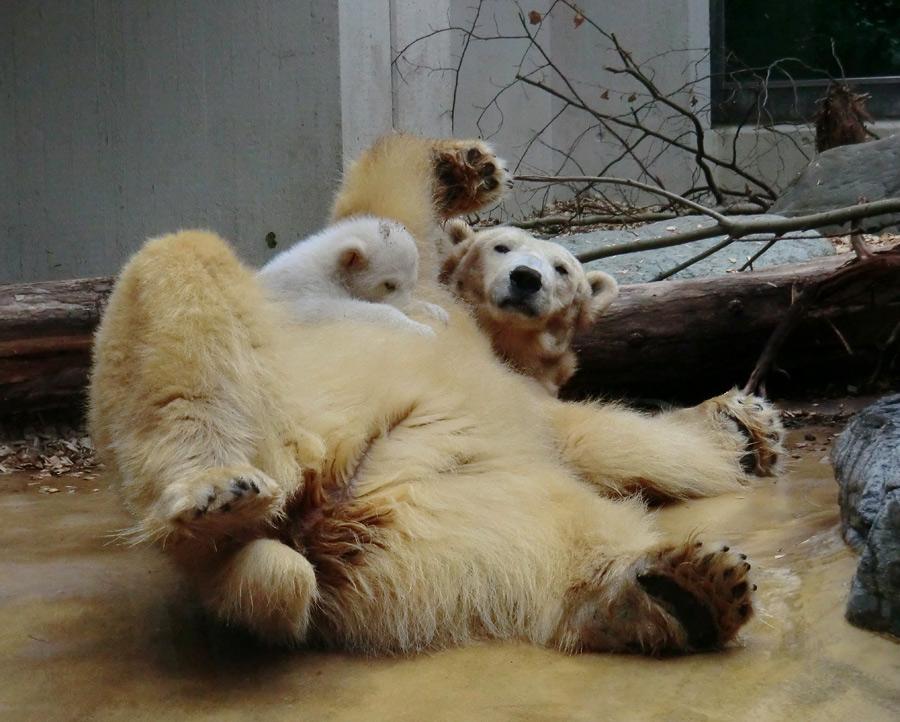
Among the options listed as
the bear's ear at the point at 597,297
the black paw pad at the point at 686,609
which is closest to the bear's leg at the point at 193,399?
the black paw pad at the point at 686,609

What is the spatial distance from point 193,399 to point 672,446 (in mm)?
1749

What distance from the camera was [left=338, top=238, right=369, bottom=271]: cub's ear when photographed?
3043mm

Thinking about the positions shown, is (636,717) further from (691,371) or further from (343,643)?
(691,371)

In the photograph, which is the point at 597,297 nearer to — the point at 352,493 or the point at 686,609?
the point at 352,493

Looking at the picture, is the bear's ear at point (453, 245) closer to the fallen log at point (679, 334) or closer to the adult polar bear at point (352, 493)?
the adult polar bear at point (352, 493)

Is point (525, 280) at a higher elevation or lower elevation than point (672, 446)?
higher

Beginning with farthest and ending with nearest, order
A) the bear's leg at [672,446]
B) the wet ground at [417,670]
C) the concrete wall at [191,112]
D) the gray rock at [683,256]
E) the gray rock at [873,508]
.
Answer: the gray rock at [683,256], the concrete wall at [191,112], the bear's leg at [672,446], the gray rock at [873,508], the wet ground at [417,670]

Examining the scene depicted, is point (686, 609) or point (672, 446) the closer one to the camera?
point (686, 609)

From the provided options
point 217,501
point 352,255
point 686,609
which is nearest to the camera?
point 217,501

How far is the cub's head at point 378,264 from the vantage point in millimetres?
3061

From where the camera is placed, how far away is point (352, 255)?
3.06 m

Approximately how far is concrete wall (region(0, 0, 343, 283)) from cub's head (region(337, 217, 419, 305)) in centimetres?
270

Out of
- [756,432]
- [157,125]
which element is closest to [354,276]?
[756,432]

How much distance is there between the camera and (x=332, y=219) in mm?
3506
